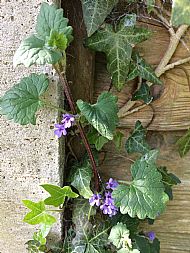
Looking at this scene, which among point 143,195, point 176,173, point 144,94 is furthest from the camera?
point 176,173

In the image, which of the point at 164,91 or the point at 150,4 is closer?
the point at 150,4

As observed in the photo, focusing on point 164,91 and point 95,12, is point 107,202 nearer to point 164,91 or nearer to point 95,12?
point 164,91

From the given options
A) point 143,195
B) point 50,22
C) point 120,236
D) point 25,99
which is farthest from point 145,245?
point 50,22

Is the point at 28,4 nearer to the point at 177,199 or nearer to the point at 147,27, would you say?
the point at 147,27

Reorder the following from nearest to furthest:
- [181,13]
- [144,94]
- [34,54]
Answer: [181,13] → [34,54] → [144,94]

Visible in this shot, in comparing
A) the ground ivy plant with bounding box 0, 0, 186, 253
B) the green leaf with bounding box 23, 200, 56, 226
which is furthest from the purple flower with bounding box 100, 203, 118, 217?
the green leaf with bounding box 23, 200, 56, 226

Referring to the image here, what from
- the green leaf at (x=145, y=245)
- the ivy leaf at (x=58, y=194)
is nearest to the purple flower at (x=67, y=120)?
the ivy leaf at (x=58, y=194)

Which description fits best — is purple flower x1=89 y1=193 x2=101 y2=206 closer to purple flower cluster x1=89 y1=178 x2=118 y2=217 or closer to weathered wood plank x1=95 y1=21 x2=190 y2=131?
purple flower cluster x1=89 y1=178 x2=118 y2=217
